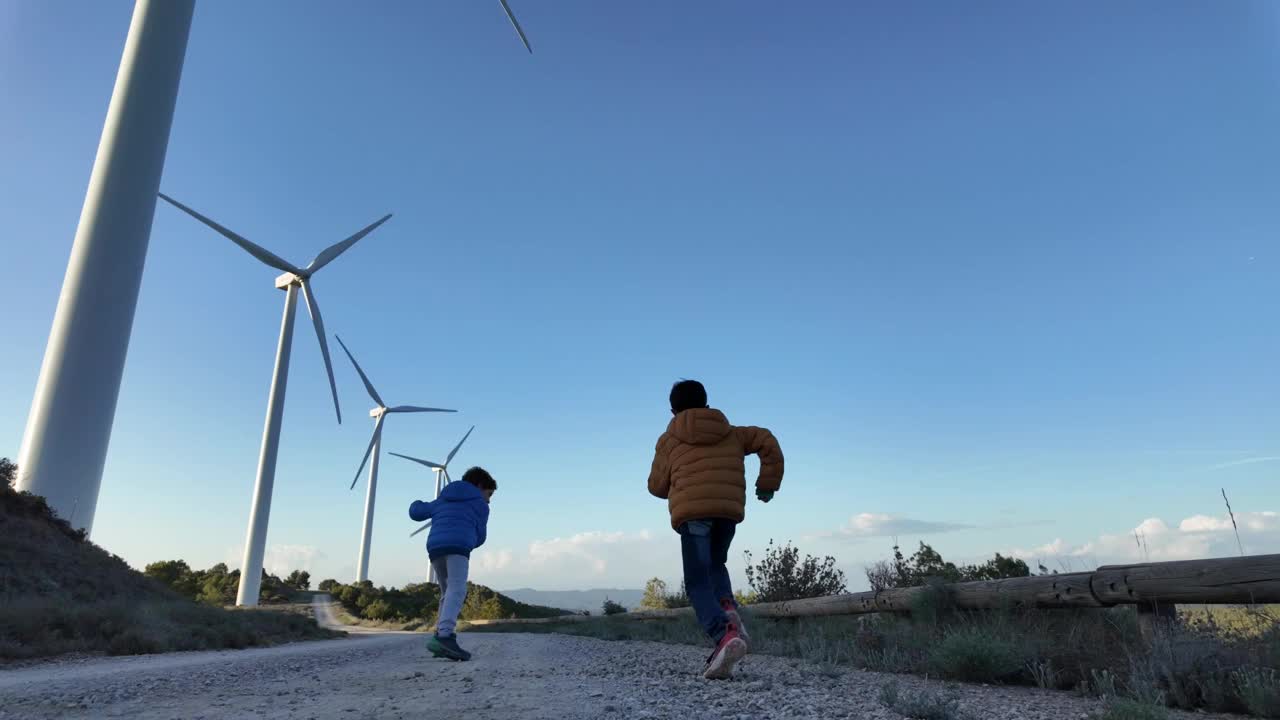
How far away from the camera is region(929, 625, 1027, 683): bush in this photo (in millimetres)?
5617

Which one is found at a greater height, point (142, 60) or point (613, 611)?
point (142, 60)

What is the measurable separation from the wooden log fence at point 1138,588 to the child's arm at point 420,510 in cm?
606

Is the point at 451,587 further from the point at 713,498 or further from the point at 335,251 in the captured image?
the point at 335,251

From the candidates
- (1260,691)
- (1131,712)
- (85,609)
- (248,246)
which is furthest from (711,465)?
(248,246)

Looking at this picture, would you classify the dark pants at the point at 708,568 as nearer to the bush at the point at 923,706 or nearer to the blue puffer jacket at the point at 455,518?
the bush at the point at 923,706

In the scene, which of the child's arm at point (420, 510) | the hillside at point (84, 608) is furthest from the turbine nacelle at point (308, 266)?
the child's arm at point (420, 510)

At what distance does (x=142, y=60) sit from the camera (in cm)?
2803

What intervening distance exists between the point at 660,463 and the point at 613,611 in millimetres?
23551

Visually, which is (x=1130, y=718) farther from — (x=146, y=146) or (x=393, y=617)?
(x=393, y=617)

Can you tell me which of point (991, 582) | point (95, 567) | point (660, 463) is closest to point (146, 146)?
point (95, 567)

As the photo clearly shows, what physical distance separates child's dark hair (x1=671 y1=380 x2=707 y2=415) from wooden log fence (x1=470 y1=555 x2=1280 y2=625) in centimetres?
359

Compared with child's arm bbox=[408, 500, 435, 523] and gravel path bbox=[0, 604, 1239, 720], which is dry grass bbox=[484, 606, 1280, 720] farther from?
child's arm bbox=[408, 500, 435, 523]

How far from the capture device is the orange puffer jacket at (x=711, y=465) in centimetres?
584

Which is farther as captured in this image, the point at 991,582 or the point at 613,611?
the point at 613,611
